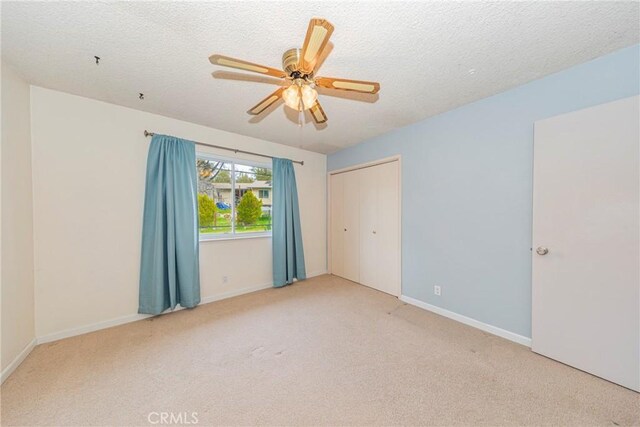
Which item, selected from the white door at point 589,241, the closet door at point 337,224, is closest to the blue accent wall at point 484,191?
the white door at point 589,241

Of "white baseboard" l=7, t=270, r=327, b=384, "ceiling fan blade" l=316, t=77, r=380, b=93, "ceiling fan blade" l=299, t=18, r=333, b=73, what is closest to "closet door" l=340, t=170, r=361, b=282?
"white baseboard" l=7, t=270, r=327, b=384

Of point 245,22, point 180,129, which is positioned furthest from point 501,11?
point 180,129

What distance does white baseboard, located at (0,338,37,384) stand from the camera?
159cm

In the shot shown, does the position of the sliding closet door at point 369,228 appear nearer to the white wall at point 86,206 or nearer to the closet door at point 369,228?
the closet door at point 369,228

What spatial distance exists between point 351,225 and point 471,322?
2078 mm

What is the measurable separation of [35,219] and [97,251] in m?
0.52

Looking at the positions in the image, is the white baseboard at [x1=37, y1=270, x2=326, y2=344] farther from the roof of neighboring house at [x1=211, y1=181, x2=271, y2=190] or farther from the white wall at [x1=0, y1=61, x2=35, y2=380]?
the roof of neighboring house at [x1=211, y1=181, x2=271, y2=190]

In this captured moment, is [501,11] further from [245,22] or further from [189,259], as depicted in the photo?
[189,259]

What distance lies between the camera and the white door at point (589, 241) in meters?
1.53

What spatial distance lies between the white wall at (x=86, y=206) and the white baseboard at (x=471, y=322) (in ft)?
10.9

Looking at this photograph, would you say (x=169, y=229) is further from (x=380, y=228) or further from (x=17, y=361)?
(x=380, y=228)

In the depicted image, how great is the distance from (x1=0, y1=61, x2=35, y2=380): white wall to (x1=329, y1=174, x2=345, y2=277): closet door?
3606 millimetres

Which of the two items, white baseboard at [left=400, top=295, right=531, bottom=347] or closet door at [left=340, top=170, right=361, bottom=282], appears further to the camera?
closet door at [left=340, top=170, right=361, bottom=282]

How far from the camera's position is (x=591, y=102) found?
172cm
